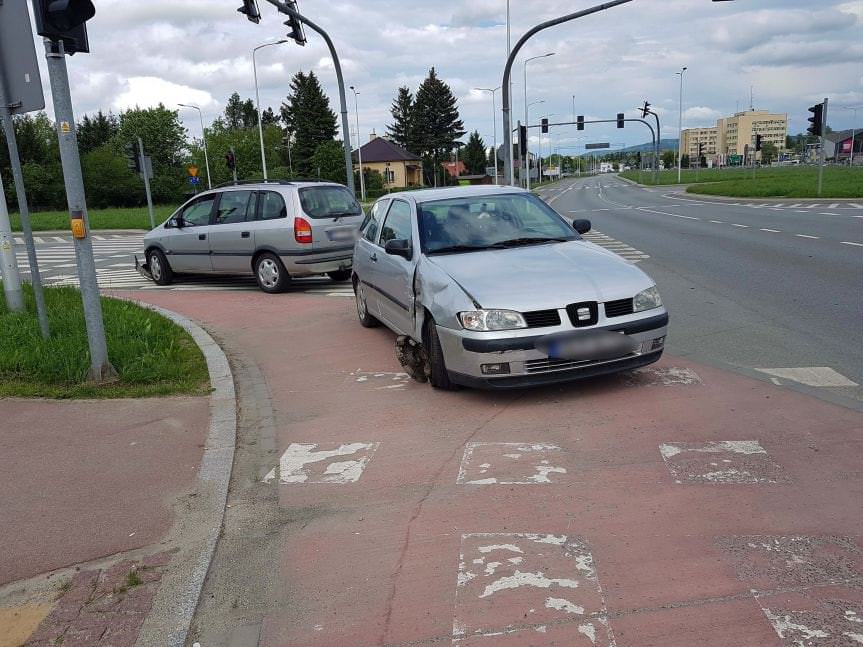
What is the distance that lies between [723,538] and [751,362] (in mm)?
3538

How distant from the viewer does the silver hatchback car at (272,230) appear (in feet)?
39.4

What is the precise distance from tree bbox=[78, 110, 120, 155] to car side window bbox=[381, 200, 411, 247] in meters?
87.0

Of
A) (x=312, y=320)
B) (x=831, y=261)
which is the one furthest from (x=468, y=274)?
(x=831, y=261)

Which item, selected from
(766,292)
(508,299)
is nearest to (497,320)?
(508,299)

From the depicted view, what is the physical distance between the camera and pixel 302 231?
11906mm

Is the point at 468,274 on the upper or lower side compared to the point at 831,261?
upper

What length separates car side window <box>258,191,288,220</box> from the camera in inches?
477

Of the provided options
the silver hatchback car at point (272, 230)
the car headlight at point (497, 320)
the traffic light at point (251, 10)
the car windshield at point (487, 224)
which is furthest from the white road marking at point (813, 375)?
the traffic light at point (251, 10)

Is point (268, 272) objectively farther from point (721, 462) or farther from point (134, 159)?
point (134, 159)

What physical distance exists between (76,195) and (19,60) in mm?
1914

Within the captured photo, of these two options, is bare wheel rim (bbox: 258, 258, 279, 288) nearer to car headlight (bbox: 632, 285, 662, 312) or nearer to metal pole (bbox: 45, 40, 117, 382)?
metal pole (bbox: 45, 40, 117, 382)

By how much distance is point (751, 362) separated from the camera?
6797 mm

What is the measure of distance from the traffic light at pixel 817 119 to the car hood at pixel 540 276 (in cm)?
2612

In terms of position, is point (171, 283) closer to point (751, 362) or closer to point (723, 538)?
point (751, 362)
